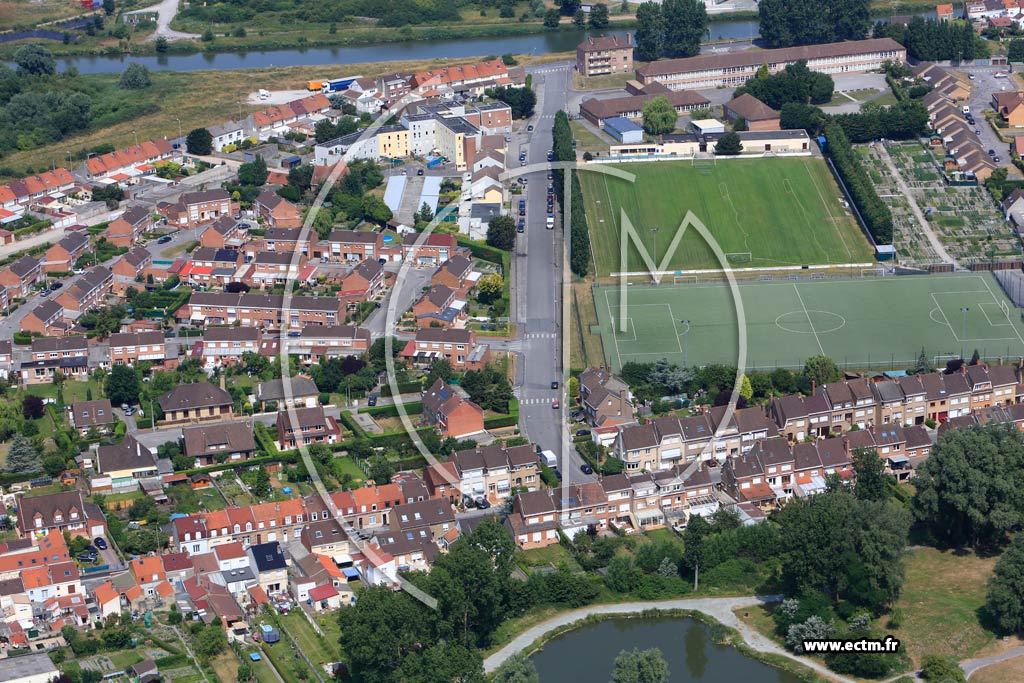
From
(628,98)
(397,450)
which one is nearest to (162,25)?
(628,98)

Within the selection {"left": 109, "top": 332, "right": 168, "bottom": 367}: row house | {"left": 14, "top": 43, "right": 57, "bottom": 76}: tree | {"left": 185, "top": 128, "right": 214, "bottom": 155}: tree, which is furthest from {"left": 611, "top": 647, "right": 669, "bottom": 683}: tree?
{"left": 14, "top": 43, "right": 57, "bottom": 76}: tree

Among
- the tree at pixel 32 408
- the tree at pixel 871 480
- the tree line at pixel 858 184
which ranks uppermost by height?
the tree line at pixel 858 184

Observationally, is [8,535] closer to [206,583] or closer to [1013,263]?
[206,583]

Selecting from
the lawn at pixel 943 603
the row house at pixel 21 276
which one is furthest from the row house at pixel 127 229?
the lawn at pixel 943 603

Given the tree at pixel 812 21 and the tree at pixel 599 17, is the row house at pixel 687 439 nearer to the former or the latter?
the tree at pixel 812 21

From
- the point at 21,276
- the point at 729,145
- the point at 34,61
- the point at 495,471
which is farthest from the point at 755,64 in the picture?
the point at 495,471

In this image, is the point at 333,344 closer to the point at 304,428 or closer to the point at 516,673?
the point at 304,428

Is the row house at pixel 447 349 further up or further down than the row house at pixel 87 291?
further down
